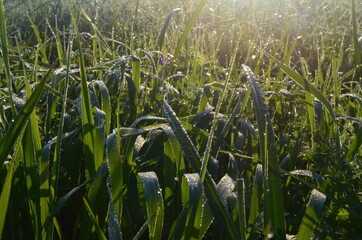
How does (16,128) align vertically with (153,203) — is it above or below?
above

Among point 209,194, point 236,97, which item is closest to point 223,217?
point 209,194

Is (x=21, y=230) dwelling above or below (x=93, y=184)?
below

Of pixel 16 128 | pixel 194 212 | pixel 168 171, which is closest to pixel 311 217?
pixel 194 212

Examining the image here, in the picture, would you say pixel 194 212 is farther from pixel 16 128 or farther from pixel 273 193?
pixel 16 128

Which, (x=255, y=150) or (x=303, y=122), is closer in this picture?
(x=255, y=150)

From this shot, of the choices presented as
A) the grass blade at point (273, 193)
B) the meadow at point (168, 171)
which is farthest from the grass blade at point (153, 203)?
the grass blade at point (273, 193)

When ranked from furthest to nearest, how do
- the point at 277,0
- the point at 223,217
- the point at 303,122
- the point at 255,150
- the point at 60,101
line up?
the point at 277,0
the point at 60,101
the point at 303,122
the point at 255,150
the point at 223,217

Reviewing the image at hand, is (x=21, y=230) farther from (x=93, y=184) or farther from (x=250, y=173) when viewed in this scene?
(x=250, y=173)

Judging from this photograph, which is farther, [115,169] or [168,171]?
[168,171]

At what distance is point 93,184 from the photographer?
3.62 feet

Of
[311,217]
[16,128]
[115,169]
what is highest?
[16,128]

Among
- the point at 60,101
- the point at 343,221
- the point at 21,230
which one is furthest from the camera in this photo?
the point at 60,101

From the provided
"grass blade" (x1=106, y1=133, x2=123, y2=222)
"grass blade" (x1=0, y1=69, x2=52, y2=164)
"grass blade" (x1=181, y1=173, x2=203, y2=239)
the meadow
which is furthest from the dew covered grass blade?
"grass blade" (x1=0, y1=69, x2=52, y2=164)

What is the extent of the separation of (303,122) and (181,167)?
0.62 meters
